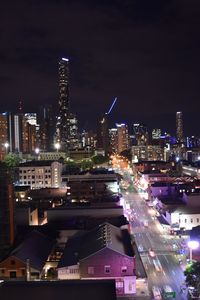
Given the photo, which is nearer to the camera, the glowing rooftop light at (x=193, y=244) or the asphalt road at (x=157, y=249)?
the asphalt road at (x=157, y=249)

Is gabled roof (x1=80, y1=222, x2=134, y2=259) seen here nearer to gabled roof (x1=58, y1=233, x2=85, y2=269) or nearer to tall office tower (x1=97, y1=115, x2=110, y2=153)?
gabled roof (x1=58, y1=233, x2=85, y2=269)

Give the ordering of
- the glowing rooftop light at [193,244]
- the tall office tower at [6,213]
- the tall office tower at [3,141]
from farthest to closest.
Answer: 1. the tall office tower at [3,141]
2. the tall office tower at [6,213]
3. the glowing rooftop light at [193,244]

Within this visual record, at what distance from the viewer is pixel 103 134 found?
95125 mm

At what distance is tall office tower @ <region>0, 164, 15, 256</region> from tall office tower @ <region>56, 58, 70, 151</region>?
77.3 meters

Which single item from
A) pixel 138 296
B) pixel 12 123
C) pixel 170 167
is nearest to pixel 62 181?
pixel 170 167

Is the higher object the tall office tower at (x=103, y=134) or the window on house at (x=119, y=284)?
the tall office tower at (x=103, y=134)

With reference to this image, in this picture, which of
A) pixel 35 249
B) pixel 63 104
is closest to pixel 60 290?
pixel 35 249

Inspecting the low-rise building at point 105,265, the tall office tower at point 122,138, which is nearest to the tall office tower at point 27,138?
the tall office tower at point 122,138

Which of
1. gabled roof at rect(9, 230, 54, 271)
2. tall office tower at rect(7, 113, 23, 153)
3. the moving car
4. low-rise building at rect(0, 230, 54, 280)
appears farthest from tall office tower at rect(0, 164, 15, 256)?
tall office tower at rect(7, 113, 23, 153)

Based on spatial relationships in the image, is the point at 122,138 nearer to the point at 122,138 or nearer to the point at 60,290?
the point at 122,138

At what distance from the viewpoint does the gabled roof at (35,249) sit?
14.1 meters

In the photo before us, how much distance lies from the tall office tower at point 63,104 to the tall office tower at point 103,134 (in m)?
7.11

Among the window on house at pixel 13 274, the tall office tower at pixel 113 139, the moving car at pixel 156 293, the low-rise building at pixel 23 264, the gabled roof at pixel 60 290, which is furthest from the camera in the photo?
the tall office tower at pixel 113 139

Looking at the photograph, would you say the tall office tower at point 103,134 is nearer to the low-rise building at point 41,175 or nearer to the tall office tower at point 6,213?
the low-rise building at point 41,175
